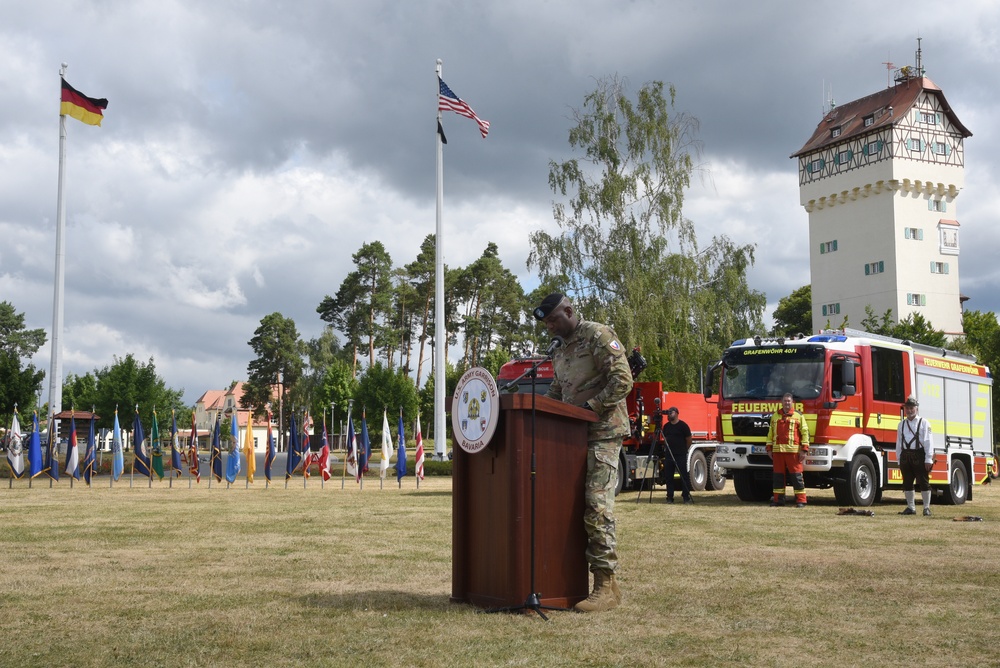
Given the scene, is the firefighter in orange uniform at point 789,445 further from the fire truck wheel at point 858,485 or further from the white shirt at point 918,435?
the white shirt at point 918,435

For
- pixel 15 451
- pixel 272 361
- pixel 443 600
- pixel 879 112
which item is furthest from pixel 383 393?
pixel 443 600

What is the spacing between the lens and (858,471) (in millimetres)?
18500

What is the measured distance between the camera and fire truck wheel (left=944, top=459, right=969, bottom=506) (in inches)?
794

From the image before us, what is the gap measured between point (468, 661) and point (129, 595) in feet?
10.9

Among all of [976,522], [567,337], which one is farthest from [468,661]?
[976,522]

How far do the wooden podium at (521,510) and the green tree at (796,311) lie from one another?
7828 centimetres

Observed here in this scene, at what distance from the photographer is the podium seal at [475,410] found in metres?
6.49

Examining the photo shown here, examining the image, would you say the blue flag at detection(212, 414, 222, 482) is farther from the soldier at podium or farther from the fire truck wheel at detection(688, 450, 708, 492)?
the soldier at podium

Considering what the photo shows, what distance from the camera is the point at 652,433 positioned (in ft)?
78.5

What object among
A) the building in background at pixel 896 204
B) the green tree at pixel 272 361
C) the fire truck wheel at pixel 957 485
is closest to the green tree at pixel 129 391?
the green tree at pixel 272 361

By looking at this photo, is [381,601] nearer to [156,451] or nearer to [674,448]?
[674,448]

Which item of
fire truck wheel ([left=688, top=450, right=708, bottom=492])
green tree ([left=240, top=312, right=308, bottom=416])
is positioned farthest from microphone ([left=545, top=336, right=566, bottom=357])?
green tree ([left=240, top=312, right=308, bottom=416])

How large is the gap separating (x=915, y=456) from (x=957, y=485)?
5.08 meters

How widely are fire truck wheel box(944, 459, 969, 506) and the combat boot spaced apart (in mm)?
15680
